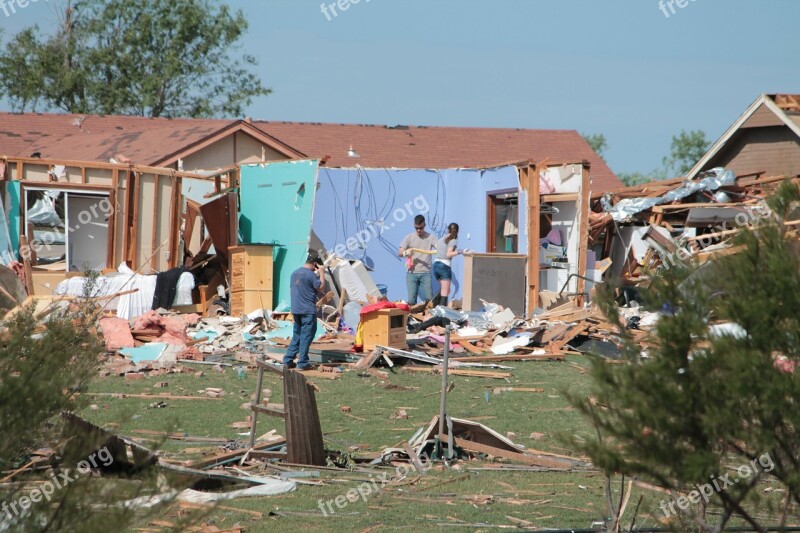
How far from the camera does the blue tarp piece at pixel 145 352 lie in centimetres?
1563

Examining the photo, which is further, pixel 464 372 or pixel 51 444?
pixel 464 372

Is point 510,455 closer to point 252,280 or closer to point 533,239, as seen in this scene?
point 533,239

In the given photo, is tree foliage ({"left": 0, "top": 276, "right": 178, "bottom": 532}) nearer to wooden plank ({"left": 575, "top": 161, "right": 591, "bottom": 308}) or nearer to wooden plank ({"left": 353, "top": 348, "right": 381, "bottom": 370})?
wooden plank ({"left": 353, "top": 348, "right": 381, "bottom": 370})

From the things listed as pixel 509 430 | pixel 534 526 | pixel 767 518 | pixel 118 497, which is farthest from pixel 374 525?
pixel 509 430

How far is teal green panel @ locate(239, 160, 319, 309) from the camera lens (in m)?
20.5

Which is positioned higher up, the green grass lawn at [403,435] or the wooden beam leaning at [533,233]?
the wooden beam leaning at [533,233]

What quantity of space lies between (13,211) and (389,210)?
25.7ft

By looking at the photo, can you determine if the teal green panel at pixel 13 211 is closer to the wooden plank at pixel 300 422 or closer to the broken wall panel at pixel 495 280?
the broken wall panel at pixel 495 280

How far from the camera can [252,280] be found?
66.0 feet

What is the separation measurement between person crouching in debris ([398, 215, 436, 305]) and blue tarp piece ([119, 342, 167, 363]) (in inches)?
211

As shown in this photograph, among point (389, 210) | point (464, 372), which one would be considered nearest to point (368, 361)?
point (464, 372)

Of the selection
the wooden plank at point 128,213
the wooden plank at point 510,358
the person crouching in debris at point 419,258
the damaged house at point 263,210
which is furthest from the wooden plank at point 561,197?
the wooden plank at point 128,213

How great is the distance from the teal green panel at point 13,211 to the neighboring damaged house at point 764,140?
1663cm

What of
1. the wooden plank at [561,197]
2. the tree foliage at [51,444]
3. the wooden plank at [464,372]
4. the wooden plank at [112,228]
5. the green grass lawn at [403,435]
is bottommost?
the green grass lawn at [403,435]
